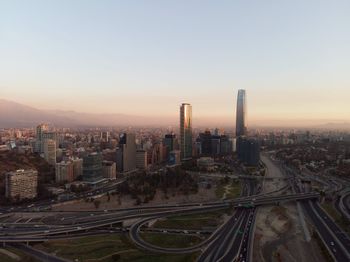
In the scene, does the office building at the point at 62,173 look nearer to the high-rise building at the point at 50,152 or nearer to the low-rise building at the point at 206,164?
the high-rise building at the point at 50,152

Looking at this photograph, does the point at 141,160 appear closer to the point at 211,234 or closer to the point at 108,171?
the point at 108,171

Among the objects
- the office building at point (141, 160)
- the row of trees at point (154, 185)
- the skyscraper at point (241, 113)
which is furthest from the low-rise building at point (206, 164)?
the skyscraper at point (241, 113)

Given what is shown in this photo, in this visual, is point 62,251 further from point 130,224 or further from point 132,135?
point 132,135

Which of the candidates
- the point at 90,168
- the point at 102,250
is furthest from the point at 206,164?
the point at 102,250

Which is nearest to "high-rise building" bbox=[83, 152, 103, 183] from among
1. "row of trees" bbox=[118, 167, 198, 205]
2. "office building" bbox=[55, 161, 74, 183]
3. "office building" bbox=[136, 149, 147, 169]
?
"office building" bbox=[55, 161, 74, 183]

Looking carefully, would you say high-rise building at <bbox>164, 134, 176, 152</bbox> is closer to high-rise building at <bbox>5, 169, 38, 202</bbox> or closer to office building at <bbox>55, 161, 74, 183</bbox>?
office building at <bbox>55, 161, 74, 183</bbox>
